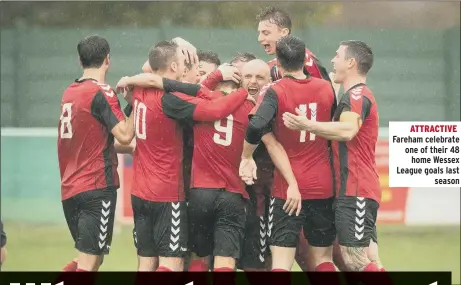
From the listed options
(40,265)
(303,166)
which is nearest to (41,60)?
(40,265)

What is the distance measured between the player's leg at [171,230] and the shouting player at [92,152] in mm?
312

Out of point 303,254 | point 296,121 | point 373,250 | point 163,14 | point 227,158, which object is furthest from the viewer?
point 163,14

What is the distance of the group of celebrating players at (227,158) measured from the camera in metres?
5.47

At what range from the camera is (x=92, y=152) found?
5691 millimetres

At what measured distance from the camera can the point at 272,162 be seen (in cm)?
570

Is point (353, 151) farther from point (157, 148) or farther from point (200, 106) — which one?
point (157, 148)

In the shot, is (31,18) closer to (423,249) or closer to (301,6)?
(301,6)

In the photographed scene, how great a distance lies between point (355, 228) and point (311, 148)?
465 mm

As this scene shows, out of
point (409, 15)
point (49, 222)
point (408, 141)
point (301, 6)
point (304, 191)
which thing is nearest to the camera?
point (304, 191)

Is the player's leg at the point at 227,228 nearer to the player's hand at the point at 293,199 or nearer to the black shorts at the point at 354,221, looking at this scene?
the player's hand at the point at 293,199

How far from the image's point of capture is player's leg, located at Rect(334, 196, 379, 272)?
5.46 meters

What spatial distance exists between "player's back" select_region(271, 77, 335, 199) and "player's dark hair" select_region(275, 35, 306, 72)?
0.32ft

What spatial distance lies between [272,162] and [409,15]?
273cm

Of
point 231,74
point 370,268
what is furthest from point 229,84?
point 370,268
